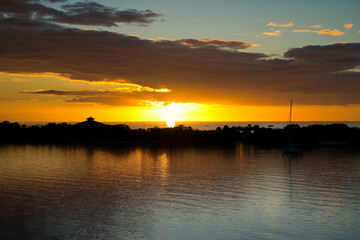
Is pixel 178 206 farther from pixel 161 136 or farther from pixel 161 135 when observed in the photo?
pixel 161 135

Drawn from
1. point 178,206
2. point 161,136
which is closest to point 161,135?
point 161,136

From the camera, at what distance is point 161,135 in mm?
179625

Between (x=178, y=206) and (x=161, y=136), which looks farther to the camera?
(x=161, y=136)

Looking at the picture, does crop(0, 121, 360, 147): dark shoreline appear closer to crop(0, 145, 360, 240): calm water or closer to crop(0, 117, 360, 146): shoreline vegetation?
crop(0, 117, 360, 146): shoreline vegetation

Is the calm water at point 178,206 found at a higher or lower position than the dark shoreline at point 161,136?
lower

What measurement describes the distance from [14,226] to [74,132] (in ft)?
505

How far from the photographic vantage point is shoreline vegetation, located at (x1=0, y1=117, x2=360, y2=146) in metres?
169

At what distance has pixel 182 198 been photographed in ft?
125

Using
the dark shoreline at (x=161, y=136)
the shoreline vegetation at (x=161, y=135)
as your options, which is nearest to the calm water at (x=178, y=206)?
the dark shoreline at (x=161, y=136)

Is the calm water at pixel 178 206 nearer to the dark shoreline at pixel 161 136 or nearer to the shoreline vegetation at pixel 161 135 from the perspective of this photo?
the dark shoreline at pixel 161 136

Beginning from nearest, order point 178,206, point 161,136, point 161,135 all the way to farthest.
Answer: point 178,206 → point 161,136 → point 161,135

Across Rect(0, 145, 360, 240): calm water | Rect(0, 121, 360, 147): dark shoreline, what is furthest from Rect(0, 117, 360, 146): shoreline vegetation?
Rect(0, 145, 360, 240): calm water

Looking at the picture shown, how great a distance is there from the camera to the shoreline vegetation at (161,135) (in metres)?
169

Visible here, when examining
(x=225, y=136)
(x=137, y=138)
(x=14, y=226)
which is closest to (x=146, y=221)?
(x=14, y=226)
